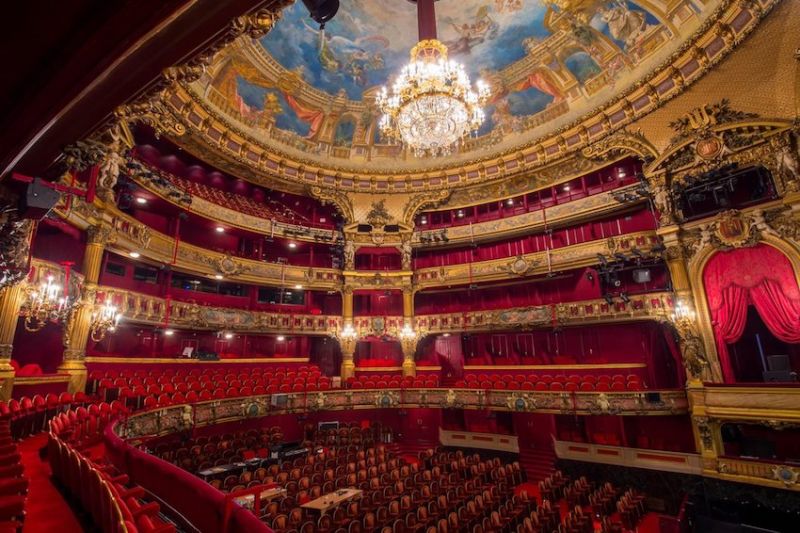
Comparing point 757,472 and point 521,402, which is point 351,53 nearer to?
point 521,402

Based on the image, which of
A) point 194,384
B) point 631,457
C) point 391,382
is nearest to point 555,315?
point 631,457

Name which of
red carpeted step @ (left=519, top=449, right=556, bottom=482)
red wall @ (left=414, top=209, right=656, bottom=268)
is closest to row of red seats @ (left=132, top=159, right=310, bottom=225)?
red wall @ (left=414, top=209, right=656, bottom=268)

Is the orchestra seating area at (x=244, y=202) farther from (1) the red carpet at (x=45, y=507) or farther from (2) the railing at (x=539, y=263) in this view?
(1) the red carpet at (x=45, y=507)

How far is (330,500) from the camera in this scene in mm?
7363

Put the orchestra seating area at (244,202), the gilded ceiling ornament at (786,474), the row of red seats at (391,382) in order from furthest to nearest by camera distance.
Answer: the row of red seats at (391,382), the orchestra seating area at (244,202), the gilded ceiling ornament at (786,474)

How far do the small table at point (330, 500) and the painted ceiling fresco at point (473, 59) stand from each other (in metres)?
14.8

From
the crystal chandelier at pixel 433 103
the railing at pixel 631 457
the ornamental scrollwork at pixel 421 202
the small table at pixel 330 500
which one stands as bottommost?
the railing at pixel 631 457

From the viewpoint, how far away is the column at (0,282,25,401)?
6.35 metres

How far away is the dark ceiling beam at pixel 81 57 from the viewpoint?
184 cm

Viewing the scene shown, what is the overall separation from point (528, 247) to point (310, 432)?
12797mm

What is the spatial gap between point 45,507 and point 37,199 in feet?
9.26

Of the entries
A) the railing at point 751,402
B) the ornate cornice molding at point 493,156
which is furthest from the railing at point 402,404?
the ornate cornice molding at point 493,156

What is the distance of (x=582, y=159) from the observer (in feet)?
53.2

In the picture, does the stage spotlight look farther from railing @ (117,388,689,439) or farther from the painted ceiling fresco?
the painted ceiling fresco
